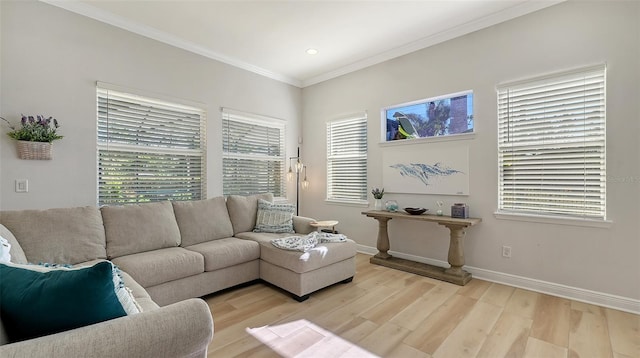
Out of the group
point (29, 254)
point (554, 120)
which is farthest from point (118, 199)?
point (554, 120)

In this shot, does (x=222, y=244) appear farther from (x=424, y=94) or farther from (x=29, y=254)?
(x=424, y=94)

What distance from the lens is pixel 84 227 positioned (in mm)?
2422

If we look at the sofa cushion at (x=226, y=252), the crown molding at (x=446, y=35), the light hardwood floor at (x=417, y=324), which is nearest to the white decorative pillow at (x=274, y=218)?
the sofa cushion at (x=226, y=252)

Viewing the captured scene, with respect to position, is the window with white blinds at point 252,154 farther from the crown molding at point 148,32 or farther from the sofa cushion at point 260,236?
the sofa cushion at point 260,236

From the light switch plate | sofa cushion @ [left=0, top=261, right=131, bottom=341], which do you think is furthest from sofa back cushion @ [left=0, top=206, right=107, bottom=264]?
sofa cushion @ [left=0, top=261, right=131, bottom=341]

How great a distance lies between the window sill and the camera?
2567 millimetres

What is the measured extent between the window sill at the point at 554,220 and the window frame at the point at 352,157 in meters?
1.78

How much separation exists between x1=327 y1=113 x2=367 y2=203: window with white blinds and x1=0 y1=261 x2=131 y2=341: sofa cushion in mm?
3687

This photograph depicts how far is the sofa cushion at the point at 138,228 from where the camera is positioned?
101 inches

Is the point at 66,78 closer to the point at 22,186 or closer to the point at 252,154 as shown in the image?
the point at 22,186

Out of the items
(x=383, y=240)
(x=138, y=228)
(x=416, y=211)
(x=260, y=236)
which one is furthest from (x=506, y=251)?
(x=138, y=228)

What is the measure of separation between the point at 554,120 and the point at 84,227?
4.43 metres

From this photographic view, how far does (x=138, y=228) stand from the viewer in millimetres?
2691

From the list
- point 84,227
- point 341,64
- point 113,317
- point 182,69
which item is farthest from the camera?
point 341,64
